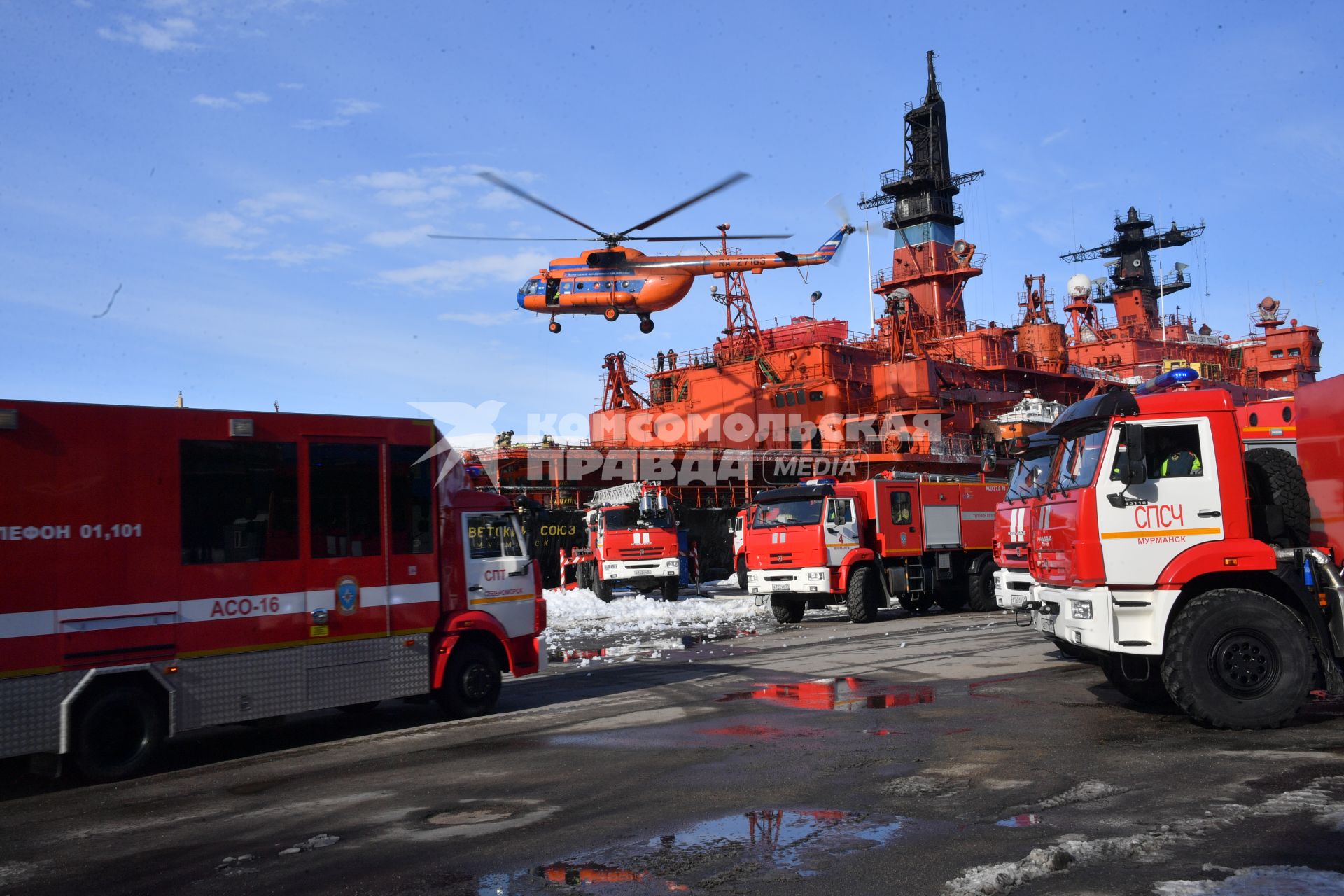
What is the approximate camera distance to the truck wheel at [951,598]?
73.9ft

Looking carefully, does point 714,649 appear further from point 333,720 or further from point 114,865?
point 114,865

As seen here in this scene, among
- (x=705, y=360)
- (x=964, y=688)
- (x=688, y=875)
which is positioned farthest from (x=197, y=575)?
(x=705, y=360)

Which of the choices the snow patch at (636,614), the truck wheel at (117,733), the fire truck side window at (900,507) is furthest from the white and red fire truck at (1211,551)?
the snow patch at (636,614)

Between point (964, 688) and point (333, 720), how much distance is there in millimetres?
6959

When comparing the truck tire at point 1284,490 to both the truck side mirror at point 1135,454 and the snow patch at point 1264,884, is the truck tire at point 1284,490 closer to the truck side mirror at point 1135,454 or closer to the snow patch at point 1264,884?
the truck side mirror at point 1135,454

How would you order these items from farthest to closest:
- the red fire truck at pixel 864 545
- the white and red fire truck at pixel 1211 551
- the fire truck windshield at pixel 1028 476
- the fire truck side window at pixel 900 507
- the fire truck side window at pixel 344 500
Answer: the fire truck side window at pixel 900 507 → the red fire truck at pixel 864 545 → the fire truck windshield at pixel 1028 476 → the fire truck side window at pixel 344 500 → the white and red fire truck at pixel 1211 551

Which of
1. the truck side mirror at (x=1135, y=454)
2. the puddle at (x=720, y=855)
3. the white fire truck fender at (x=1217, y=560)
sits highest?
the truck side mirror at (x=1135, y=454)

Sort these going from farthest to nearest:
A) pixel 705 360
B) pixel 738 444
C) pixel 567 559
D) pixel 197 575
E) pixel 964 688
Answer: pixel 705 360
pixel 738 444
pixel 567 559
pixel 964 688
pixel 197 575

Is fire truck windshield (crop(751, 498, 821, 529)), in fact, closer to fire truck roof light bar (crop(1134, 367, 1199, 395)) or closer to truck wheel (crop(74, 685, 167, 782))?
fire truck roof light bar (crop(1134, 367, 1199, 395))

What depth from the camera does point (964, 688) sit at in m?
11.4

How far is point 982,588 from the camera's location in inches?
875

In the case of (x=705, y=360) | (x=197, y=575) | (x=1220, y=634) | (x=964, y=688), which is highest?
(x=705, y=360)

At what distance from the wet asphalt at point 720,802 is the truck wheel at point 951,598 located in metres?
11.0

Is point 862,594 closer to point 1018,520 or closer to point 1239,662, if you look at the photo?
point 1018,520
